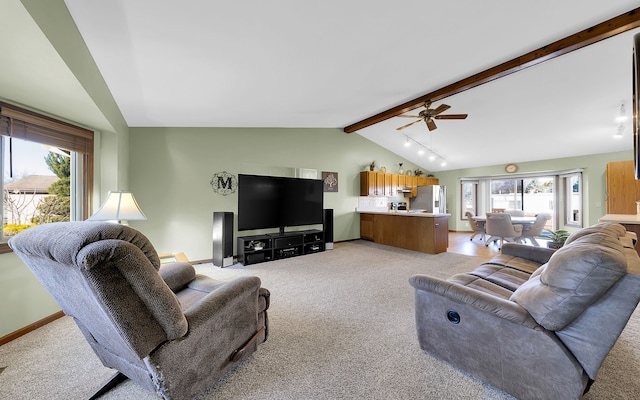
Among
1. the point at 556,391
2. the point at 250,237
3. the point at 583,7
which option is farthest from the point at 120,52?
the point at 583,7

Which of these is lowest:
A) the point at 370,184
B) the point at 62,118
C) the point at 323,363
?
the point at 323,363

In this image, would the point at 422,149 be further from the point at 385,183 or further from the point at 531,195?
the point at 531,195

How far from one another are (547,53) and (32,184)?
19.1 ft

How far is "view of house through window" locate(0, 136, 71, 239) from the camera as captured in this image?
221cm

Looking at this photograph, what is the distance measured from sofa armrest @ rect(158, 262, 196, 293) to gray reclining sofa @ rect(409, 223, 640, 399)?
1.76m

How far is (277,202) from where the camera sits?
476 centimetres

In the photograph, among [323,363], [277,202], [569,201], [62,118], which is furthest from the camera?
[569,201]

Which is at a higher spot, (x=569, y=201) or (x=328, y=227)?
(x=569, y=201)

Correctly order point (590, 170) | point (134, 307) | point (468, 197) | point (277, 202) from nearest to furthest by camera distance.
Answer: point (134, 307)
point (277, 202)
point (590, 170)
point (468, 197)

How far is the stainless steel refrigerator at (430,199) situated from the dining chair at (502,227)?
69.4 inches

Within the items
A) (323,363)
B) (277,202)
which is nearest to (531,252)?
(323,363)

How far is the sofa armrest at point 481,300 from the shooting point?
4.21 ft

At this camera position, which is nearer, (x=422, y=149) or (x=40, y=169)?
(x=40, y=169)

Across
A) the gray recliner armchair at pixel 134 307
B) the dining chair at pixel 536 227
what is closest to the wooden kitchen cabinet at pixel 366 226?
the dining chair at pixel 536 227
